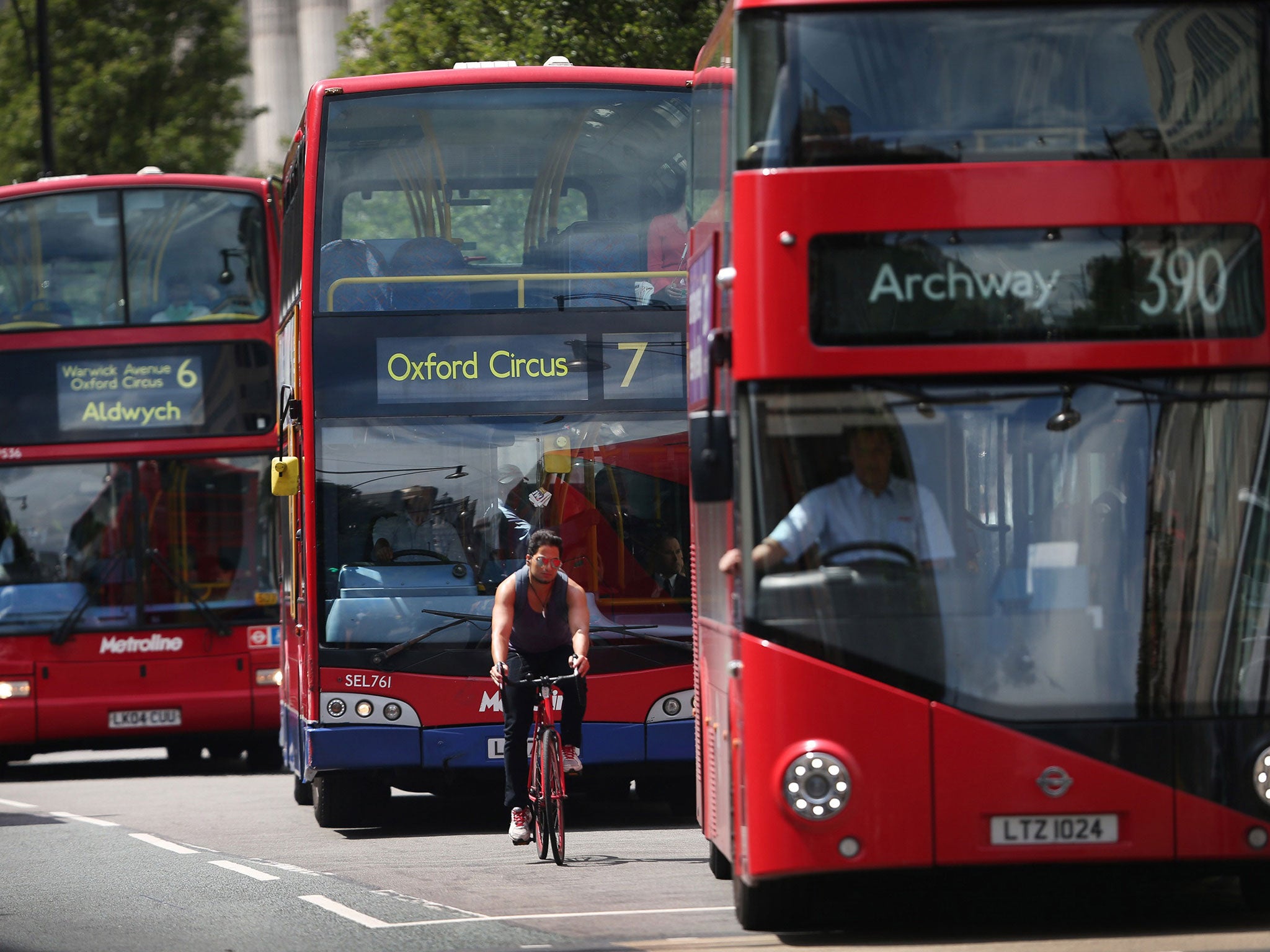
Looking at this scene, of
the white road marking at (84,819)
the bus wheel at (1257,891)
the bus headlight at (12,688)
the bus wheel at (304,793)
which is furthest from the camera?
the bus headlight at (12,688)

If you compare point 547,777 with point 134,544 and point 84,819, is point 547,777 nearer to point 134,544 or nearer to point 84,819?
point 84,819

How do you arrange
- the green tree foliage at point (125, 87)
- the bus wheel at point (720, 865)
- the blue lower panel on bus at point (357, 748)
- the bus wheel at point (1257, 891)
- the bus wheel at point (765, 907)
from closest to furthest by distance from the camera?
the bus wheel at point (765, 907) → the bus wheel at point (1257, 891) → the bus wheel at point (720, 865) → the blue lower panel on bus at point (357, 748) → the green tree foliage at point (125, 87)

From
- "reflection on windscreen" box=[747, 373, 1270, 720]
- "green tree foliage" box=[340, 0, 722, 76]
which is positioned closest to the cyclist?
"reflection on windscreen" box=[747, 373, 1270, 720]

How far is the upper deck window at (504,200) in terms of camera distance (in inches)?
504

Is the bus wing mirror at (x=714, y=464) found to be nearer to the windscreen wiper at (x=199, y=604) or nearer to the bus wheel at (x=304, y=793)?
the bus wheel at (x=304, y=793)

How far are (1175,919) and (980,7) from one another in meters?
3.37

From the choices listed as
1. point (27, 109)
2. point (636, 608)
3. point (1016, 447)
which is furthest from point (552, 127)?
point (27, 109)

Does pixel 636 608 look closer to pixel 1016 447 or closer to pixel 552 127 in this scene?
pixel 552 127

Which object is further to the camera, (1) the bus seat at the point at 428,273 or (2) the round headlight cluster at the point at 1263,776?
(1) the bus seat at the point at 428,273

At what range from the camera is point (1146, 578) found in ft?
25.4

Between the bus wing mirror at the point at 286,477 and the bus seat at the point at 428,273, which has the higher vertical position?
the bus seat at the point at 428,273

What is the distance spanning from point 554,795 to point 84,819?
520 centimetres

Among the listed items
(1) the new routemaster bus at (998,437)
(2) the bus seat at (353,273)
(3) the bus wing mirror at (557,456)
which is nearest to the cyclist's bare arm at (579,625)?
(3) the bus wing mirror at (557,456)

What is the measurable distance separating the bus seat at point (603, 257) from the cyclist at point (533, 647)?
1.94 meters
